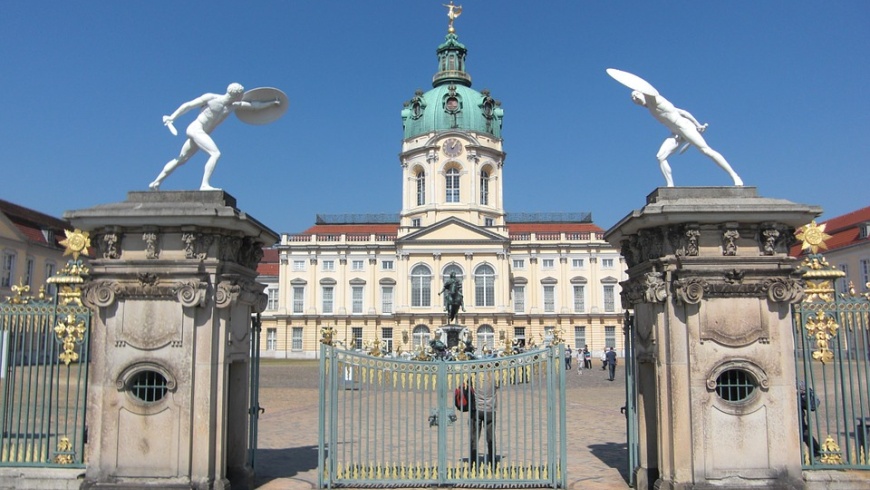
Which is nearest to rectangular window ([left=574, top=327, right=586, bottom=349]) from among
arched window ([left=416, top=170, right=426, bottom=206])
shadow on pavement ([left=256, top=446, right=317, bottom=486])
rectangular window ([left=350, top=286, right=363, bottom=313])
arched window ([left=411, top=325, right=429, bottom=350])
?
arched window ([left=411, top=325, right=429, bottom=350])

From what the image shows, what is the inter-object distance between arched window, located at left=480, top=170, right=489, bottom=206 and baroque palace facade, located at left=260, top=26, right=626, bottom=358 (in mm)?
94

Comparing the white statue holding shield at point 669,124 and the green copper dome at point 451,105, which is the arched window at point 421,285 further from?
the white statue holding shield at point 669,124

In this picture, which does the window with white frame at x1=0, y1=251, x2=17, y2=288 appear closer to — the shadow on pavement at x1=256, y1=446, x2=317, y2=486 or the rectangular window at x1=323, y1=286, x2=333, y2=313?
the rectangular window at x1=323, y1=286, x2=333, y2=313

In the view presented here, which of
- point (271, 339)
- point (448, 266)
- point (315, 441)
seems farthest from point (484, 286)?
point (315, 441)

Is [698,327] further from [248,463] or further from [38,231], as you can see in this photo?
[38,231]

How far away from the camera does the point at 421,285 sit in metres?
60.7

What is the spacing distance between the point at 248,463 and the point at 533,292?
5365 cm

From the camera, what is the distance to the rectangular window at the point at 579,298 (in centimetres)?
6244

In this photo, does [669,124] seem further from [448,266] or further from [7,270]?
[448,266]

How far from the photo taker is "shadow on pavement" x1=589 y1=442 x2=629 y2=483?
1080cm

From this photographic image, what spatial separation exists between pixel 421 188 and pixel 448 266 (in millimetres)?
7624

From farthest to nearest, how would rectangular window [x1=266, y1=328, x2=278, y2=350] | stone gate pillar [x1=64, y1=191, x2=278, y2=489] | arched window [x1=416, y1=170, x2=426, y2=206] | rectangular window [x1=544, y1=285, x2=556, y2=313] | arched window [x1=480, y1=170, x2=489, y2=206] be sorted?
1. rectangular window [x1=266, y1=328, x2=278, y2=350]
2. arched window [x1=480, y1=170, x2=489, y2=206]
3. arched window [x1=416, y1=170, x2=426, y2=206]
4. rectangular window [x1=544, y1=285, x2=556, y2=313]
5. stone gate pillar [x1=64, y1=191, x2=278, y2=489]

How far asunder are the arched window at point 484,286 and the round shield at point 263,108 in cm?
5087

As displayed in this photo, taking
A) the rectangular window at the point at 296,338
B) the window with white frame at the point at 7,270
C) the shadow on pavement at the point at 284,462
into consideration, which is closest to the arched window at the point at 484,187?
the rectangular window at the point at 296,338
